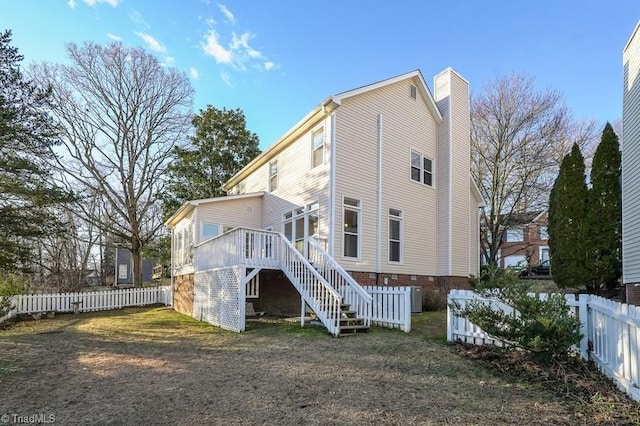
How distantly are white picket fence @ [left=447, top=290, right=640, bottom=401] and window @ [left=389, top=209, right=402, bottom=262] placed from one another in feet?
23.1

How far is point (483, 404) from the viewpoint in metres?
4.55

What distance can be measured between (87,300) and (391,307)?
14.8 meters

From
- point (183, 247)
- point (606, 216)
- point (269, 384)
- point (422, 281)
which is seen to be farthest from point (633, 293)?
point (183, 247)

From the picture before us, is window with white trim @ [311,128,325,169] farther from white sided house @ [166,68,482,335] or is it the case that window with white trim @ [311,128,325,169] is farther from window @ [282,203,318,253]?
window @ [282,203,318,253]

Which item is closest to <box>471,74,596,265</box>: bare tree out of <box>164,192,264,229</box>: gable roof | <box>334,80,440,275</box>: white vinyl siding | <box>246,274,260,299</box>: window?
<box>334,80,440,275</box>: white vinyl siding

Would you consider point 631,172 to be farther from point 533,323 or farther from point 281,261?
point 281,261

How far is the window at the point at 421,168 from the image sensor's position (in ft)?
51.0

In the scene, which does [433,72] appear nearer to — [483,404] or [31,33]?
[31,33]

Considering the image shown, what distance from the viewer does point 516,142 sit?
74.3ft

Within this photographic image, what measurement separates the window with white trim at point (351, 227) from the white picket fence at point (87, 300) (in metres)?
11.7

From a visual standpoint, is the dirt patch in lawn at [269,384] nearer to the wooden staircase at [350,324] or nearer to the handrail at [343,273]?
the wooden staircase at [350,324]

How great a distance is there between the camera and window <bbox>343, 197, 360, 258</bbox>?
515 inches

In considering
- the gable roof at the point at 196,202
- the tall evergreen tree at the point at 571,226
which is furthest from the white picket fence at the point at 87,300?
the tall evergreen tree at the point at 571,226

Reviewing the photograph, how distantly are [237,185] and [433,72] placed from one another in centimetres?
1073
